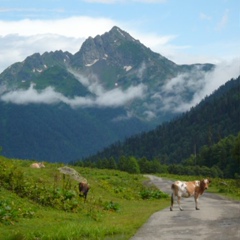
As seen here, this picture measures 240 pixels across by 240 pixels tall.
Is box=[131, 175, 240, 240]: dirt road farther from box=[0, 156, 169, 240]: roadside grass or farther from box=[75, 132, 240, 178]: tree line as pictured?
box=[75, 132, 240, 178]: tree line

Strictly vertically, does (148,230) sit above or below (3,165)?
below

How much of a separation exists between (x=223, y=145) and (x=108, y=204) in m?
157

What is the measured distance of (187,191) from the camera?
31.1 metres

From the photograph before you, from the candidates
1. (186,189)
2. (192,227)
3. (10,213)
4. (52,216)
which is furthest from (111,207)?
(192,227)

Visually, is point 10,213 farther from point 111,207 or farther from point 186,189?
point 186,189

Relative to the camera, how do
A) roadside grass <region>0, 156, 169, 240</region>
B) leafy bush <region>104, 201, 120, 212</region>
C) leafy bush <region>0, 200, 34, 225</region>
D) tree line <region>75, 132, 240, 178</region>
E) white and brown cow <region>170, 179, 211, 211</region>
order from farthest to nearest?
tree line <region>75, 132, 240, 178</region>
leafy bush <region>104, 201, 120, 212</region>
white and brown cow <region>170, 179, 211, 211</region>
leafy bush <region>0, 200, 34, 225</region>
roadside grass <region>0, 156, 169, 240</region>

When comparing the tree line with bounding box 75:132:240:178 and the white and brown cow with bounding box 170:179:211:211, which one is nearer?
the white and brown cow with bounding box 170:179:211:211

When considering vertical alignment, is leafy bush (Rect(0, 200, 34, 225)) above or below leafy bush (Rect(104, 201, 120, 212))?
above

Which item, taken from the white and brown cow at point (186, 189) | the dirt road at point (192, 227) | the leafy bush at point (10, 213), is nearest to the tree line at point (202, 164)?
the white and brown cow at point (186, 189)

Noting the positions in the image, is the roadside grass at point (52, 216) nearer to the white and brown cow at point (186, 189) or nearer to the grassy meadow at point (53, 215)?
the grassy meadow at point (53, 215)

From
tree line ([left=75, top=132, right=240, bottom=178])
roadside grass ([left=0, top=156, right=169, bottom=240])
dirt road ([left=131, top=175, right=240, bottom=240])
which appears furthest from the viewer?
tree line ([left=75, top=132, right=240, bottom=178])

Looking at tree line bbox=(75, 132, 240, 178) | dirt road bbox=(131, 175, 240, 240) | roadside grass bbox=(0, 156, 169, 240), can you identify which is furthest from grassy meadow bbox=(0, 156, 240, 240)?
tree line bbox=(75, 132, 240, 178)

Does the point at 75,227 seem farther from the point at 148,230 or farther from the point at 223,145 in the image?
the point at 223,145

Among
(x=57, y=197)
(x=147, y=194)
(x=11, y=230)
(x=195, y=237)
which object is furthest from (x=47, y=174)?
(x=195, y=237)
